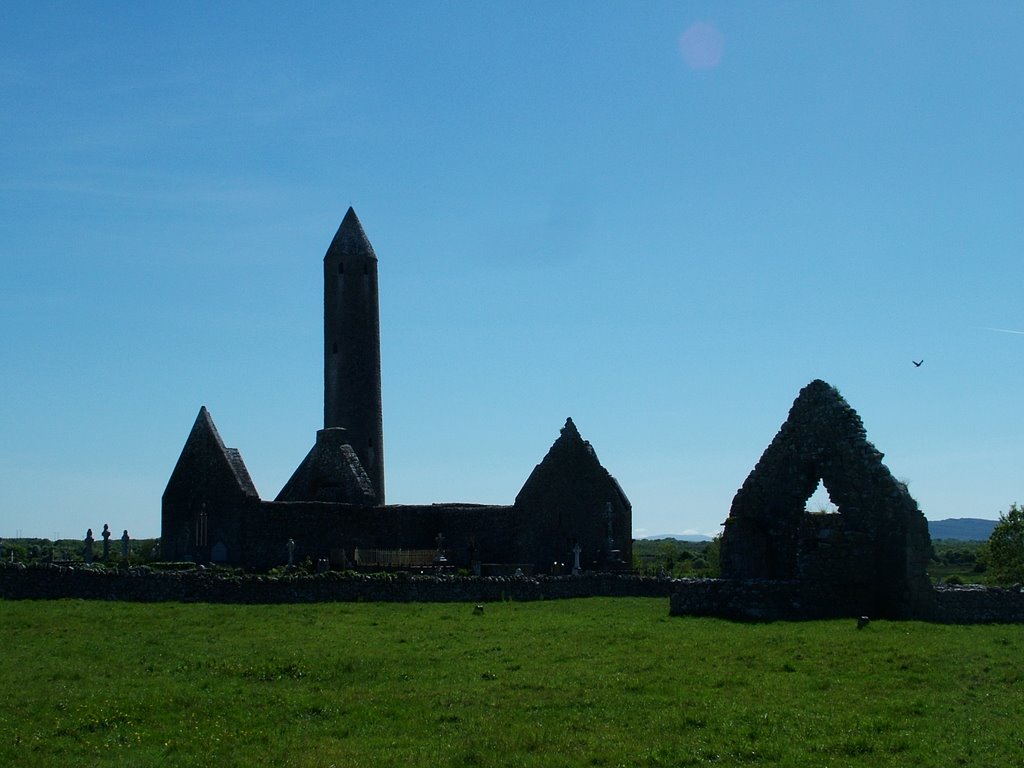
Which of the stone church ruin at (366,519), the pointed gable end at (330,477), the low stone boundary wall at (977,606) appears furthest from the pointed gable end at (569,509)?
the low stone boundary wall at (977,606)

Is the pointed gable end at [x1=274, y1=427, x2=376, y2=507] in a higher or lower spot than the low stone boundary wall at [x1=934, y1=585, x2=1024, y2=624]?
higher

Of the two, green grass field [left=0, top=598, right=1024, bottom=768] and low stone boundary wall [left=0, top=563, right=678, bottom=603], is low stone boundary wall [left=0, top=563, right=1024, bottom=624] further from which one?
green grass field [left=0, top=598, right=1024, bottom=768]

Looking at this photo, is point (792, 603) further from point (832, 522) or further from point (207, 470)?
point (207, 470)

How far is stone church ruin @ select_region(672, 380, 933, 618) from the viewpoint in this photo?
27.4 m

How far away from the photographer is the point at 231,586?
3161 cm

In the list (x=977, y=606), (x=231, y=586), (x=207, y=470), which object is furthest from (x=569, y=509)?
(x=977, y=606)

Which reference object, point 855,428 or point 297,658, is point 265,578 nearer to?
point 297,658

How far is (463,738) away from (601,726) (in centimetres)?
179

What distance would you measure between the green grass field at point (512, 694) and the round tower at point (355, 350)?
35.0m

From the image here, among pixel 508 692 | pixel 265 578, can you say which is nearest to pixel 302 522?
pixel 265 578

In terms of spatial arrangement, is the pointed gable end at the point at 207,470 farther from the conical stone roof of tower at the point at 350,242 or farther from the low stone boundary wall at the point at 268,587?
the conical stone roof of tower at the point at 350,242

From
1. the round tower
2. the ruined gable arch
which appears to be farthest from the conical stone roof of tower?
the ruined gable arch

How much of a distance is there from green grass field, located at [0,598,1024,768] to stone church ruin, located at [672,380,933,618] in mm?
1952

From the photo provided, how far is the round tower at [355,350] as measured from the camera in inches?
2389
